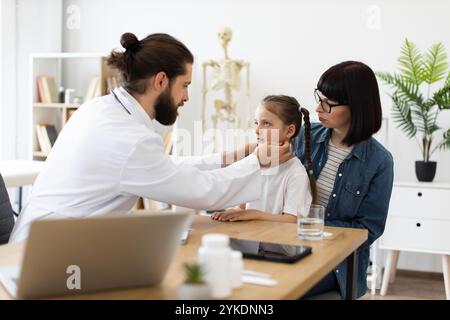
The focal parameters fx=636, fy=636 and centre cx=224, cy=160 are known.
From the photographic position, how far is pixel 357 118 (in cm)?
227

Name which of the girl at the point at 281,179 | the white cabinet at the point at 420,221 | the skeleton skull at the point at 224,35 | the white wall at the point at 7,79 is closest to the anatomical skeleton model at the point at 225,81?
the skeleton skull at the point at 224,35

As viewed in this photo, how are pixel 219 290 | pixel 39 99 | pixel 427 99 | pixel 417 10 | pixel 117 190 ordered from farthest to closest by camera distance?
pixel 39 99, pixel 417 10, pixel 427 99, pixel 117 190, pixel 219 290

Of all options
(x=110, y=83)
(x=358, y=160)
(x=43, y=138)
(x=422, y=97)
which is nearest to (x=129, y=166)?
(x=358, y=160)

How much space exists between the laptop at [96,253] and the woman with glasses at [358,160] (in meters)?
1.16

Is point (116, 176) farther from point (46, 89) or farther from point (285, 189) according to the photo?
point (46, 89)

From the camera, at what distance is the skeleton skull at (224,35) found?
4.56 m

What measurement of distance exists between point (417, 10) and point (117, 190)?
3.20 metres

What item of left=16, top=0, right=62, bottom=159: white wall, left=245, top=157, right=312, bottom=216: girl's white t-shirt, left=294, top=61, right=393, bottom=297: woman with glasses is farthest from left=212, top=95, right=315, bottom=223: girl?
left=16, top=0, right=62, bottom=159: white wall

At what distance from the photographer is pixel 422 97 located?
4.20 meters

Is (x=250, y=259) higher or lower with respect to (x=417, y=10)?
lower

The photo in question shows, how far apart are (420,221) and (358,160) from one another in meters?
1.80
